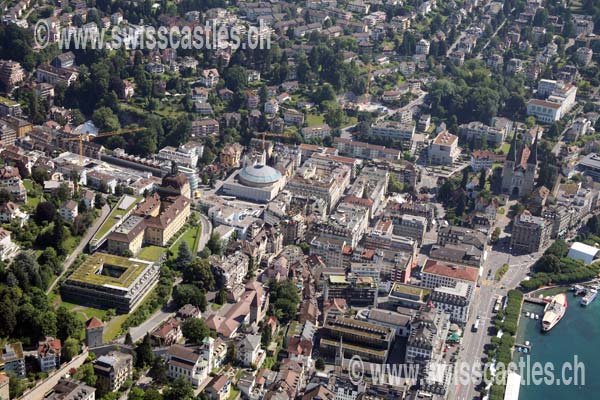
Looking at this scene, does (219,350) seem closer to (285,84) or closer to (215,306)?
(215,306)

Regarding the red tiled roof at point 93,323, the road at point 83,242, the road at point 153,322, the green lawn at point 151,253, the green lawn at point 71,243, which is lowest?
the road at point 153,322

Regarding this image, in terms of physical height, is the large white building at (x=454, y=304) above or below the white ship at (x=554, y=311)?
above

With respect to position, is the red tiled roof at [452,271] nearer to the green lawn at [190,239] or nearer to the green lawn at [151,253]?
the green lawn at [190,239]

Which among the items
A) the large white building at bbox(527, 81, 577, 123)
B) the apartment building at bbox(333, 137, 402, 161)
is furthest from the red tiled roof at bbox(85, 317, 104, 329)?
the large white building at bbox(527, 81, 577, 123)

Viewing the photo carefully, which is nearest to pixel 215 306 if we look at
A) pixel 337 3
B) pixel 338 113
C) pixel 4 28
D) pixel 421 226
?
pixel 421 226

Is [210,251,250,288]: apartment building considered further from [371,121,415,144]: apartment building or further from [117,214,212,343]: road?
[371,121,415,144]: apartment building

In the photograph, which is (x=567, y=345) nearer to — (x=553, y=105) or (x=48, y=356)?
(x=48, y=356)

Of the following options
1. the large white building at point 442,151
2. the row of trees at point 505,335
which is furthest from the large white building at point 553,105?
the row of trees at point 505,335
